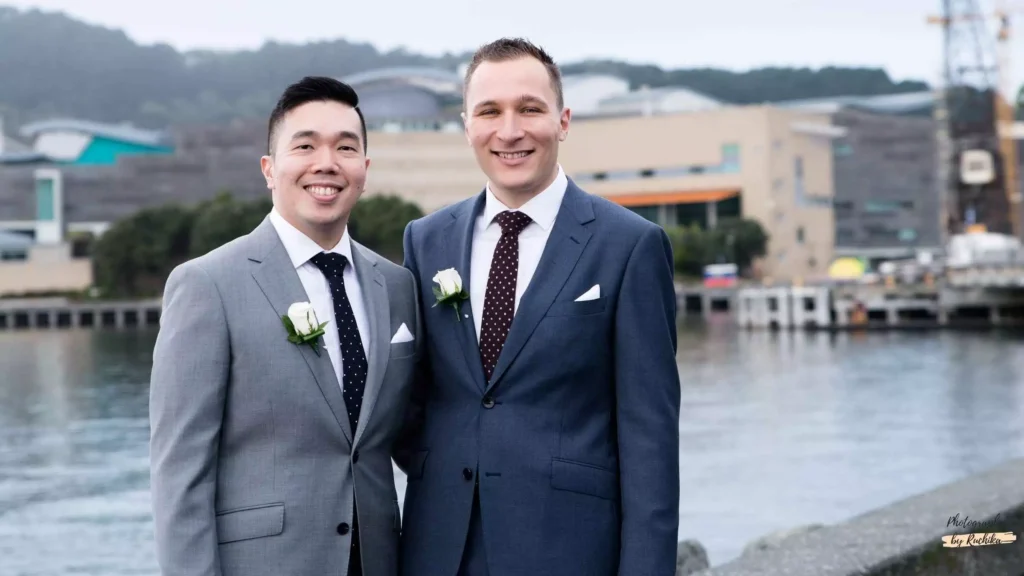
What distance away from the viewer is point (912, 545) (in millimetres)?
4113

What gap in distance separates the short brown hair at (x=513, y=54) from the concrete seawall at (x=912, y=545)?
1663mm

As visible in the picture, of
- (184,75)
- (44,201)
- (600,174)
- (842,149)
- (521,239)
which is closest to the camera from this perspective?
(521,239)

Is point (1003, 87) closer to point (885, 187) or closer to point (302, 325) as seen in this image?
point (885, 187)

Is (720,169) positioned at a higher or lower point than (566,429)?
higher

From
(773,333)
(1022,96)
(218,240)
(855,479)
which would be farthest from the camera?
(1022,96)

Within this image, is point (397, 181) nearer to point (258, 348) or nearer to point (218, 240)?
point (218, 240)

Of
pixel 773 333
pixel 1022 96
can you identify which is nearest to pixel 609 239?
pixel 773 333

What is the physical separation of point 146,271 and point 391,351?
8118 centimetres

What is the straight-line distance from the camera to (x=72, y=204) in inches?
3563

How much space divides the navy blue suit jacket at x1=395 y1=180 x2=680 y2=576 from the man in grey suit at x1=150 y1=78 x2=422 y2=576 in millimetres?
125

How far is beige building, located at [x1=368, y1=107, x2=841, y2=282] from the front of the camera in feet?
284

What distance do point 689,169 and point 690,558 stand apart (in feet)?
269

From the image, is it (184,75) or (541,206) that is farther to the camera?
(184,75)

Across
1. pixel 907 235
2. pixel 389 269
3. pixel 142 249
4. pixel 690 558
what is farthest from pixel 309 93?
pixel 907 235
